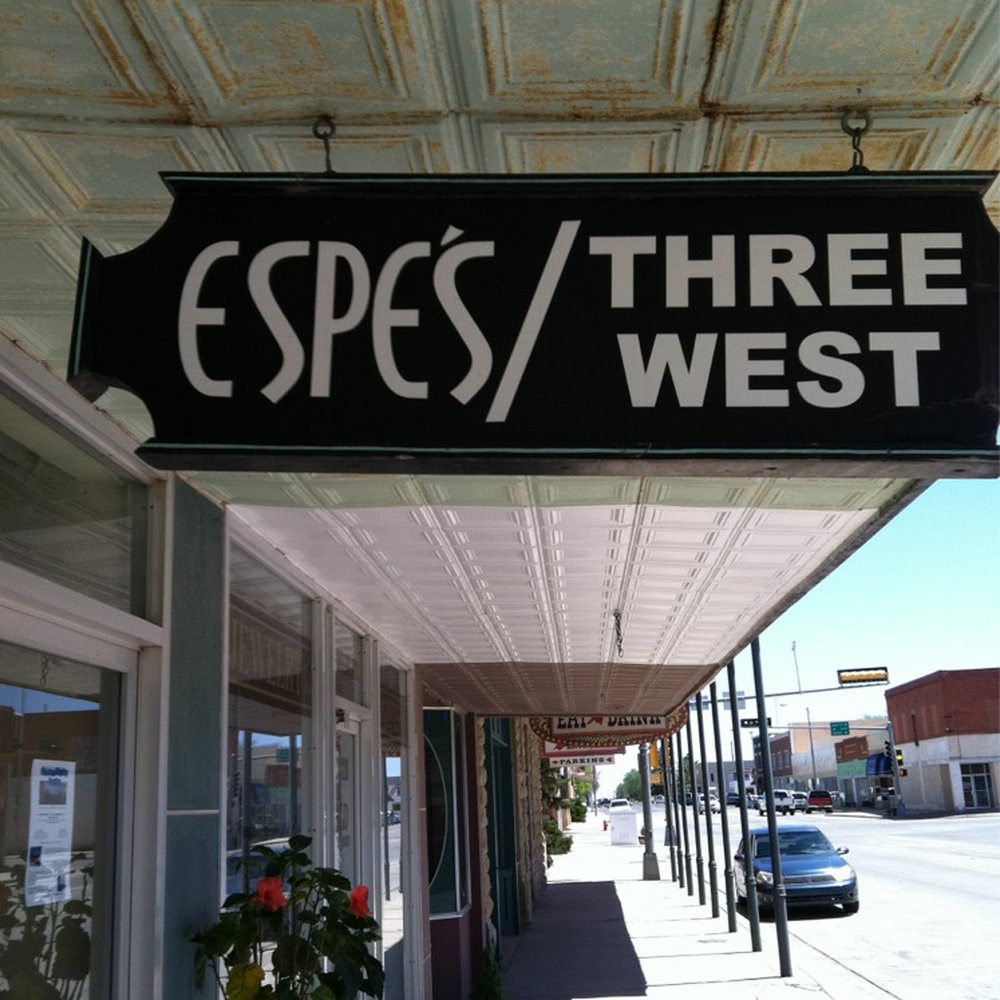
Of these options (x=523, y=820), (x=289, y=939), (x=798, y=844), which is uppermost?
(x=523, y=820)

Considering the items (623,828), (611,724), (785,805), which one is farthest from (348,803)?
(785,805)

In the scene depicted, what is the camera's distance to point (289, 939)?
549 centimetres

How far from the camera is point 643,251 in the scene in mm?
2332

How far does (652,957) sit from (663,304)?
13462 millimetres

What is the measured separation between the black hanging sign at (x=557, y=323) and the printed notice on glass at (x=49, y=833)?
1995mm

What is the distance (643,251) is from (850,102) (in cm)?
64

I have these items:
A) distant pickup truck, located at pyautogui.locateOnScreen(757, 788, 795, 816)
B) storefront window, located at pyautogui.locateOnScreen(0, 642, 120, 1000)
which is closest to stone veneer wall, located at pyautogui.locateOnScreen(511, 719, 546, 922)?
storefront window, located at pyautogui.locateOnScreen(0, 642, 120, 1000)

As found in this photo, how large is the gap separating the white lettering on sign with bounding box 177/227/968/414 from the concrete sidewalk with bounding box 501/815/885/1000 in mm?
10547

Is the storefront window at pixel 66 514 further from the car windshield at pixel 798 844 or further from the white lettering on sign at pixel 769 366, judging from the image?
the car windshield at pixel 798 844

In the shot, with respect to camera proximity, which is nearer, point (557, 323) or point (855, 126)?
point (557, 323)

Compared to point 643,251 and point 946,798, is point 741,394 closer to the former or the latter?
point 643,251

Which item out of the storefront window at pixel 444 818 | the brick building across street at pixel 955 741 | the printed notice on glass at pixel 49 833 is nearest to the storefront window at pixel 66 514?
the printed notice on glass at pixel 49 833

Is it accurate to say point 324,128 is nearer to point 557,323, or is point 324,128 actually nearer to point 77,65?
point 77,65

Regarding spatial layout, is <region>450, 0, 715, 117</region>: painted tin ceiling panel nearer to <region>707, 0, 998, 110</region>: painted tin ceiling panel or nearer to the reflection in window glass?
<region>707, 0, 998, 110</region>: painted tin ceiling panel
